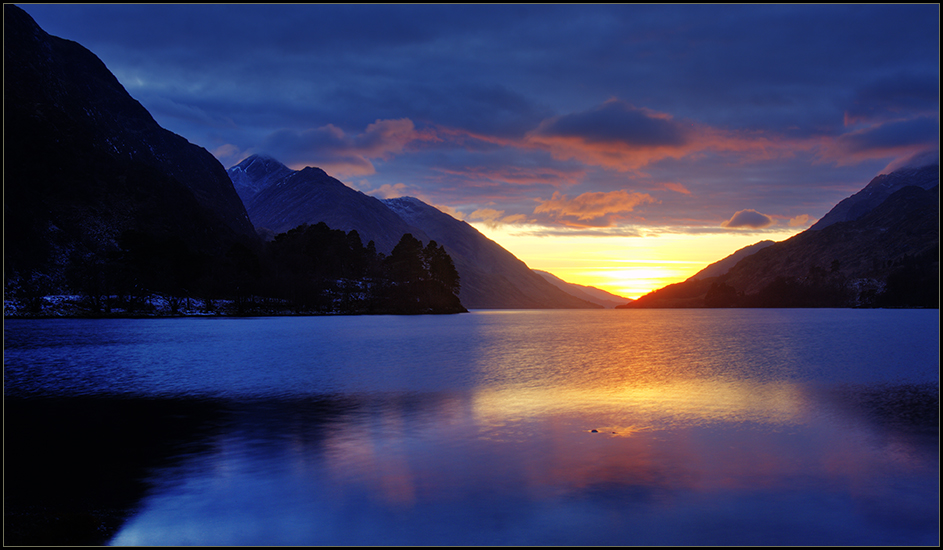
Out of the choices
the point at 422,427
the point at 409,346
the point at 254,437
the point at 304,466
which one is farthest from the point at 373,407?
the point at 409,346

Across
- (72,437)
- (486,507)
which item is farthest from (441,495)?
(72,437)

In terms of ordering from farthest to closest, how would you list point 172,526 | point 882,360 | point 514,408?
point 882,360
point 514,408
point 172,526

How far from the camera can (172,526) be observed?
17.1 m

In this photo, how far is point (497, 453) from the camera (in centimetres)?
2550

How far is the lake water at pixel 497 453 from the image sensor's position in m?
17.1

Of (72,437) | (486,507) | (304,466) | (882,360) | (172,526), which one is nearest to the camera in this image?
(172,526)

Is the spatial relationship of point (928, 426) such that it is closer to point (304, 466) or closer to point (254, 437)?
point (304, 466)

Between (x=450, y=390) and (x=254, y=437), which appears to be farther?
(x=450, y=390)

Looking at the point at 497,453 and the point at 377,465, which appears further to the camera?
the point at 497,453

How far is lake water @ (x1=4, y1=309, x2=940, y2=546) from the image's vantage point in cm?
1712

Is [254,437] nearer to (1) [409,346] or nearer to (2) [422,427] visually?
(2) [422,427]

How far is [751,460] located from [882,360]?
183 ft

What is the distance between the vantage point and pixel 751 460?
24.2 m

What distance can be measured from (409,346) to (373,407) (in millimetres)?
52457
